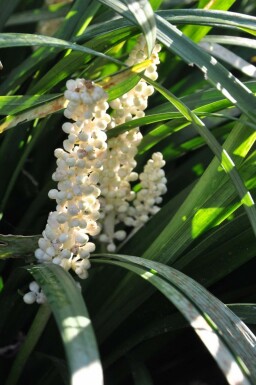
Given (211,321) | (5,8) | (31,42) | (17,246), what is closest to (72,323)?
(211,321)

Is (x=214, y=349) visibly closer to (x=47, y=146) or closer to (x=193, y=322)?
(x=193, y=322)

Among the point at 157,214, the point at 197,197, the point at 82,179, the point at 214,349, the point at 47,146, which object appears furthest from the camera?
the point at 47,146

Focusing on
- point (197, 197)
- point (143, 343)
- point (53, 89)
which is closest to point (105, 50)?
point (53, 89)

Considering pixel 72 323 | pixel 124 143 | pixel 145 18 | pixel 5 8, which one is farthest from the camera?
pixel 5 8

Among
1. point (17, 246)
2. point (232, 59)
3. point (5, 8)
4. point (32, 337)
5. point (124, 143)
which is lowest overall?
point (32, 337)

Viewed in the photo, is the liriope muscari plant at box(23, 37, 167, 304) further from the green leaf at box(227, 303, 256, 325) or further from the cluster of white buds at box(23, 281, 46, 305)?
the green leaf at box(227, 303, 256, 325)

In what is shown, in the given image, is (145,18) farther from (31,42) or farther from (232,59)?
(232,59)
